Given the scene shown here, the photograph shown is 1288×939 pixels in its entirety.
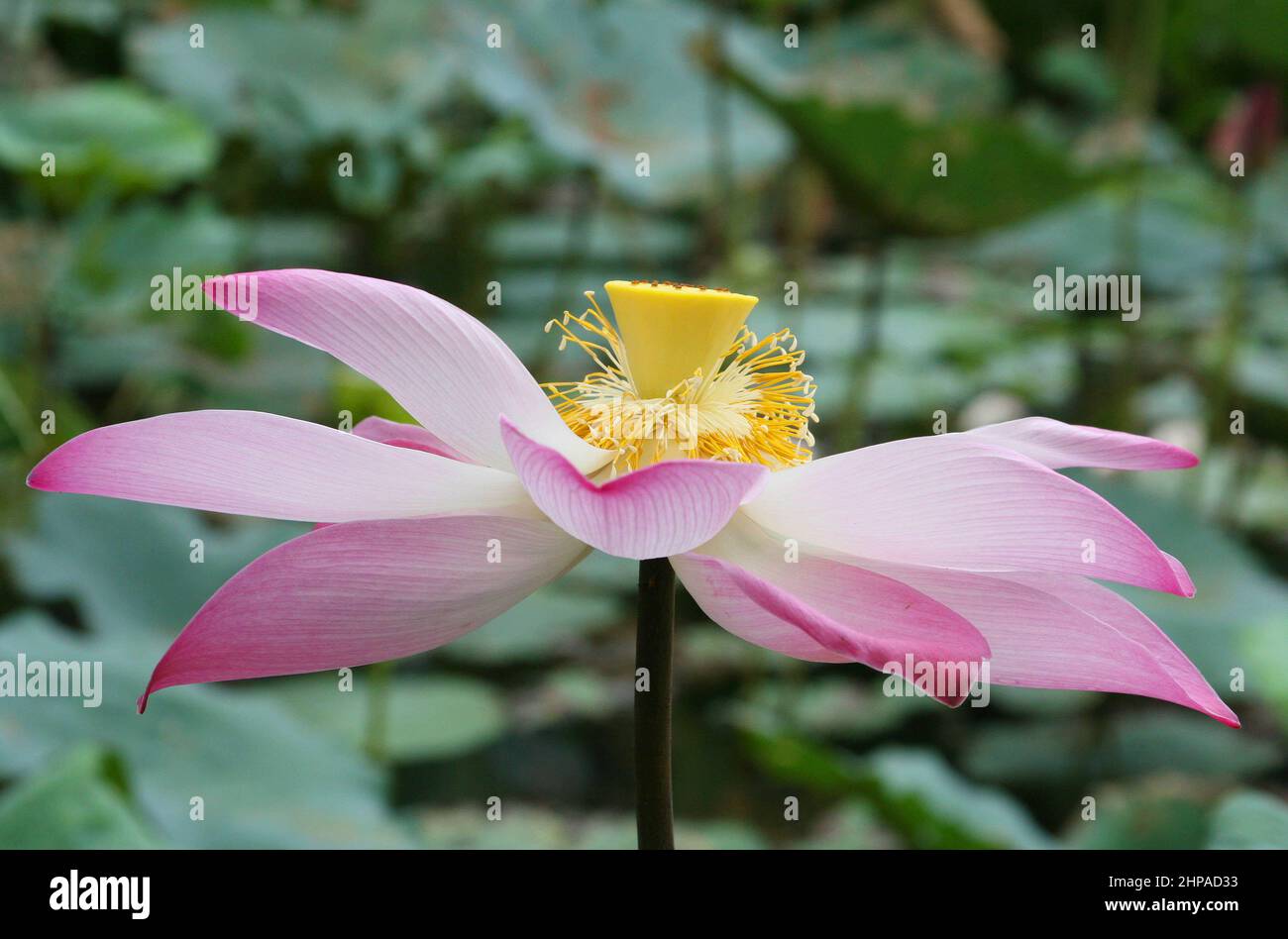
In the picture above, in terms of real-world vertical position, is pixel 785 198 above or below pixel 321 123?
above

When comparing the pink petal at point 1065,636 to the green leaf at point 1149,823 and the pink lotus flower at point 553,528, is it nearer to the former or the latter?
the pink lotus flower at point 553,528

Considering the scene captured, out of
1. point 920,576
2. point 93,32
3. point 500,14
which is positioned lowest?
point 920,576

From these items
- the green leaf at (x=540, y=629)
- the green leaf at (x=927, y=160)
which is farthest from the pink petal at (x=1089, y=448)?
the green leaf at (x=540, y=629)

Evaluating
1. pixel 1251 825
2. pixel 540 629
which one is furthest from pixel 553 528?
pixel 540 629

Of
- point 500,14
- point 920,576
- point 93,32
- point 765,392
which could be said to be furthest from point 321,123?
point 920,576

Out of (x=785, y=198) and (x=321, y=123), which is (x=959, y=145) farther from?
(x=785, y=198)
